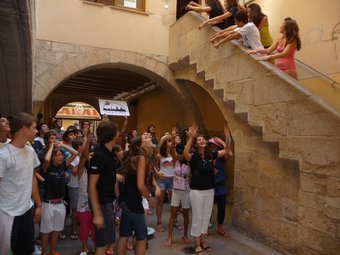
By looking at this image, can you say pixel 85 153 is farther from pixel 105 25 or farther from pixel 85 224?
pixel 105 25

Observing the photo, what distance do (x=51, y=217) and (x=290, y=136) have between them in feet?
9.91

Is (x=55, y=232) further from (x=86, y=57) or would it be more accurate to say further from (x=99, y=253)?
(x=86, y=57)

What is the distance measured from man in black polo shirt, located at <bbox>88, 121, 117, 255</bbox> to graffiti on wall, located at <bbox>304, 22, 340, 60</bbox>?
154 inches

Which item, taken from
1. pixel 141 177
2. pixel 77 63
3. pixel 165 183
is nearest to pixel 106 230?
pixel 141 177

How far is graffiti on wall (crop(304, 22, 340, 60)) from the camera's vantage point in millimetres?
4867

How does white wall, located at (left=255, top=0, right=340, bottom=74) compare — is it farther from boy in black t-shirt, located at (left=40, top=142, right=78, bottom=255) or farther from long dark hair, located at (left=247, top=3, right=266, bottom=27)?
boy in black t-shirt, located at (left=40, top=142, right=78, bottom=255)

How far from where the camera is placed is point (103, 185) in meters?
2.77

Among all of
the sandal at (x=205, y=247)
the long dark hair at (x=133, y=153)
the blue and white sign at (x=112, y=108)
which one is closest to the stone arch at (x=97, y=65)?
the blue and white sign at (x=112, y=108)

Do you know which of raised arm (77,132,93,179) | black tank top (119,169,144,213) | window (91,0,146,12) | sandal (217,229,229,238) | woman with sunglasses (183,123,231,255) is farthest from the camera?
window (91,0,146,12)

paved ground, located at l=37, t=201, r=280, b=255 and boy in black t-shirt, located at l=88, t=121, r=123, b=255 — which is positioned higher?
boy in black t-shirt, located at l=88, t=121, r=123, b=255

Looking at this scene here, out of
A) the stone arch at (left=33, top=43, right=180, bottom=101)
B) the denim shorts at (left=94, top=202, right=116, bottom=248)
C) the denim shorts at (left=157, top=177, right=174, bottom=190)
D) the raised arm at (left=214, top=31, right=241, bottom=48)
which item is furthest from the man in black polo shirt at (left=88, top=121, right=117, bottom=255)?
the stone arch at (left=33, top=43, right=180, bottom=101)

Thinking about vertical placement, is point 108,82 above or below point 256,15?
below

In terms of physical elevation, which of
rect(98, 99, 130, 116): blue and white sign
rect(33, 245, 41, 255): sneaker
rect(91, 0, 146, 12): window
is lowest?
rect(33, 245, 41, 255): sneaker

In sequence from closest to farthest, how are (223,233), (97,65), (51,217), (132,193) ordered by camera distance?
(132,193) < (51,217) < (223,233) < (97,65)
